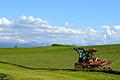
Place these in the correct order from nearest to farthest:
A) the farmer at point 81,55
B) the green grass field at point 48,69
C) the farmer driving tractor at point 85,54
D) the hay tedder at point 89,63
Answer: the green grass field at point 48,69
the hay tedder at point 89,63
the farmer driving tractor at point 85,54
the farmer at point 81,55

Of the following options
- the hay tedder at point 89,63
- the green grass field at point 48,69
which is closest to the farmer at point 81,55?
the hay tedder at point 89,63

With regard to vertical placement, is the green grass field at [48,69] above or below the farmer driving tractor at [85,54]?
below

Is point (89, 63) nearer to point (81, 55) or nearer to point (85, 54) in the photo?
point (85, 54)

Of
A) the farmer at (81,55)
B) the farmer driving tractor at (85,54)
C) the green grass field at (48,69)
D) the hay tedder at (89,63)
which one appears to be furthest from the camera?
the farmer at (81,55)

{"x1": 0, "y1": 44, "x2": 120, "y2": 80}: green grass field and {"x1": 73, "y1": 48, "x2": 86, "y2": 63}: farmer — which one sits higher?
{"x1": 73, "y1": 48, "x2": 86, "y2": 63}: farmer

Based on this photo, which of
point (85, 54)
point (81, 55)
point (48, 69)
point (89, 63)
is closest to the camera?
point (89, 63)

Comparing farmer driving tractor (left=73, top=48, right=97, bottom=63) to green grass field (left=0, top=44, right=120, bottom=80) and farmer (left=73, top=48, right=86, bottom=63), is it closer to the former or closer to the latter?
farmer (left=73, top=48, right=86, bottom=63)

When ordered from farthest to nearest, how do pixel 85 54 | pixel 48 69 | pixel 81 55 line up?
pixel 81 55
pixel 85 54
pixel 48 69

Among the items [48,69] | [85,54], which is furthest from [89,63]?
[48,69]

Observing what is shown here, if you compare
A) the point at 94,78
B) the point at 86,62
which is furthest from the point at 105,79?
the point at 86,62

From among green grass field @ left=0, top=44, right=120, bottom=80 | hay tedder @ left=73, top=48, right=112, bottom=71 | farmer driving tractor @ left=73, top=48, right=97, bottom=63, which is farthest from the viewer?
farmer driving tractor @ left=73, top=48, right=97, bottom=63

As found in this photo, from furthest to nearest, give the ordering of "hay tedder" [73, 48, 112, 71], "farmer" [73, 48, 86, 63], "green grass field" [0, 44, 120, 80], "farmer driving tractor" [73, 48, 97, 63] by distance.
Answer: "farmer" [73, 48, 86, 63], "farmer driving tractor" [73, 48, 97, 63], "hay tedder" [73, 48, 112, 71], "green grass field" [0, 44, 120, 80]

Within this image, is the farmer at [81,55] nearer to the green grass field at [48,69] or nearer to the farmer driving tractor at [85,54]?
the farmer driving tractor at [85,54]

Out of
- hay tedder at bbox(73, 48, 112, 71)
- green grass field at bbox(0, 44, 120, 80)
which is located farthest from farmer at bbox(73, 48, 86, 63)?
green grass field at bbox(0, 44, 120, 80)
